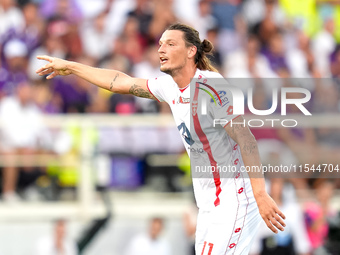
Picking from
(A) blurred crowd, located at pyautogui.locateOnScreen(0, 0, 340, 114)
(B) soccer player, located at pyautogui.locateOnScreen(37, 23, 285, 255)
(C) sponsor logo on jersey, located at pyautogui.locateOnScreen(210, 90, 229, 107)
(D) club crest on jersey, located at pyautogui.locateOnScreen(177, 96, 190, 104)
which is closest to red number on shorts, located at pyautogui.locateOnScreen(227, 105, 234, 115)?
(C) sponsor logo on jersey, located at pyautogui.locateOnScreen(210, 90, 229, 107)

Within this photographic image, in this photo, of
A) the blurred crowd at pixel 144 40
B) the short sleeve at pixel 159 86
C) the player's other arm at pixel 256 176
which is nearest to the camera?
the player's other arm at pixel 256 176

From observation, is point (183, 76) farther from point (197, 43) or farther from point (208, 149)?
point (208, 149)

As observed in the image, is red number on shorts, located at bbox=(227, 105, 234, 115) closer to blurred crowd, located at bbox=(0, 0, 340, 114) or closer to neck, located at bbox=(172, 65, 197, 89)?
neck, located at bbox=(172, 65, 197, 89)

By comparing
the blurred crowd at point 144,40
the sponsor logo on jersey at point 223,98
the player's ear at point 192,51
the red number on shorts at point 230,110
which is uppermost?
the blurred crowd at point 144,40

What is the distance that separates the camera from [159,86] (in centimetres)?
625

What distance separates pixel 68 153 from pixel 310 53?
16.6 feet

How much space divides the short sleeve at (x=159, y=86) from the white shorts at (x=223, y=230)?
3.56 feet

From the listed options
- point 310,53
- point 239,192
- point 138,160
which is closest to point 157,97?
point 239,192

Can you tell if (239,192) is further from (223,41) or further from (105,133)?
(223,41)

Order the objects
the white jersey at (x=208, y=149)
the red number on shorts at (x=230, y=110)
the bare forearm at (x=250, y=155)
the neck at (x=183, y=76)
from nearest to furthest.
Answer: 1. the bare forearm at (x=250, y=155)
2. the red number on shorts at (x=230, y=110)
3. the white jersey at (x=208, y=149)
4. the neck at (x=183, y=76)

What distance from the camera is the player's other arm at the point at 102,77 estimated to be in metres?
6.33

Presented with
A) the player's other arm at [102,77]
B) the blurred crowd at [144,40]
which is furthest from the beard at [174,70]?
the blurred crowd at [144,40]

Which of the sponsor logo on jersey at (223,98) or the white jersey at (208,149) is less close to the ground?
the sponsor logo on jersey at (223,98)

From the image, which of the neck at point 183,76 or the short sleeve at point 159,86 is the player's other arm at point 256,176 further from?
the short sleeve at point 159,86
